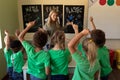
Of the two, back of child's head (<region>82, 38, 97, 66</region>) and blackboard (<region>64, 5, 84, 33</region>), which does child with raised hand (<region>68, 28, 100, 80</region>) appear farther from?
blackboard (<region>64, 5, 84, 33</region>)

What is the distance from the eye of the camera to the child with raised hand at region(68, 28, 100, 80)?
5.90 ft

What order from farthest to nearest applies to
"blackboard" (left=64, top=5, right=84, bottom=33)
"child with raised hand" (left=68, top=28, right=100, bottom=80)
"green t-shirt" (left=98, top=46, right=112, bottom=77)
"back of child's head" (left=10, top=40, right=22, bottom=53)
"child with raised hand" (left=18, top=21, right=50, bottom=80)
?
"blackboard" (left=64, top=5, right=84, bottom=33) < "back of child's head" (left=10, top=40, right=22, bottom=53) < "green t-shirt" (left=98, top=46, right=112, bottom=77) < "child with raised hand" (left=18, top=21, right=50, bottom=80) < "child with raised hand" (left=68, top=28, right=100, bottom=80)

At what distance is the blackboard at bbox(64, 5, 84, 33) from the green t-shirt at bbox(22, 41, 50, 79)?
198 centimetres

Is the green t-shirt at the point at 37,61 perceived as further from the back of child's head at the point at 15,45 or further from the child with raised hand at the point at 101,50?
the child with raised hand at the point at 101,50

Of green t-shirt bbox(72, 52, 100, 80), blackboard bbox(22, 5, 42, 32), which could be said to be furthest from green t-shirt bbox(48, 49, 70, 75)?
blackboard bbox(22, 5, 42, 32)

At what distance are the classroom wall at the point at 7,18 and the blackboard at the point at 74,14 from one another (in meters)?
1.05

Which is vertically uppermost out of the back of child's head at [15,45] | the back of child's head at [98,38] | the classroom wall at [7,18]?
the classroom wall at [7,18]

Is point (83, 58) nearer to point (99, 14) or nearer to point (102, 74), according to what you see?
point (102, 74)

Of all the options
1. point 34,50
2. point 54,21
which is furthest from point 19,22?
point 34,50

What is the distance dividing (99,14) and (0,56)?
210 cm

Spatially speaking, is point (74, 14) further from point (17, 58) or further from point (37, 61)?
point (37, 61)

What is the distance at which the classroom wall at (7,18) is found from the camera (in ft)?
11.1

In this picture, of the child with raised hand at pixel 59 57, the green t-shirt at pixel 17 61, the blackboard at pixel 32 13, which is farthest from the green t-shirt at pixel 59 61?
the blackboard at pixel 32 13

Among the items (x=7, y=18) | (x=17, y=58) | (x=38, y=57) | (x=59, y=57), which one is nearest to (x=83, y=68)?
(x=59, y=57)
